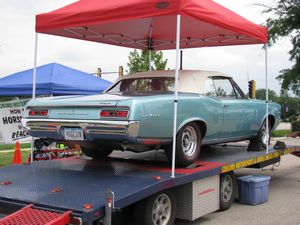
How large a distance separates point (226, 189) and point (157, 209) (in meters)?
1.92

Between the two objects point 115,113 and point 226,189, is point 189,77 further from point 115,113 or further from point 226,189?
point 115,113

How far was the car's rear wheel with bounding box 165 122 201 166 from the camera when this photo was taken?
5957mm

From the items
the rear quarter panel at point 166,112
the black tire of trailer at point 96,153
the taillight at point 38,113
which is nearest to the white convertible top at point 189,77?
the rear quarter panel at point 166,112

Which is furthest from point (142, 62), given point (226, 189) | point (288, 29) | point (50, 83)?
point (226, 189)

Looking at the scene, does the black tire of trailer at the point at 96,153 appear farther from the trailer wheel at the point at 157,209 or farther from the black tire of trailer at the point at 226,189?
the trailer wheel at the point at 157,209

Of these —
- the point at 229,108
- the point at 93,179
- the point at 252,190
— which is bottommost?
the point at 252,190

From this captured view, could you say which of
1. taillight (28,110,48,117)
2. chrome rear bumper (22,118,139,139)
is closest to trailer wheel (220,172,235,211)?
chrome rear bumper (22,118,139,139)

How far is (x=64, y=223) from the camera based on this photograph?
408 centimetres

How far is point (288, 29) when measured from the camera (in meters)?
28.2

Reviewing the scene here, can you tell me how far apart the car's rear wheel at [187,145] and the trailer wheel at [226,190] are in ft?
2.18

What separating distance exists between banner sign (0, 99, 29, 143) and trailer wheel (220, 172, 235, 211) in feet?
17.3

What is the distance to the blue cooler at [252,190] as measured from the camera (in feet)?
23.7

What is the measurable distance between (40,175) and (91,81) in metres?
6.17

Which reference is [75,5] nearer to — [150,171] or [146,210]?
[150,171]
